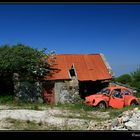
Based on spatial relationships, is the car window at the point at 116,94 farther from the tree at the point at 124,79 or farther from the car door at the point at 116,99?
the tree at the point at 124,79

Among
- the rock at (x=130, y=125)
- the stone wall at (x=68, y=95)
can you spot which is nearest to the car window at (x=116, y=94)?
the stone wall at (x=68, y=95)

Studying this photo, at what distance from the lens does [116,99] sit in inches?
165

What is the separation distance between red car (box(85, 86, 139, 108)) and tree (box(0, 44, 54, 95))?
27.1 inches

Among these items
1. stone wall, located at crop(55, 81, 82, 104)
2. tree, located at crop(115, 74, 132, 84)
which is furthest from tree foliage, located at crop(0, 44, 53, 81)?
tree, located at crop(115, 74, 132, 84)

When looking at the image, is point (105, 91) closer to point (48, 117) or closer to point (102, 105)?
point (102, 105)

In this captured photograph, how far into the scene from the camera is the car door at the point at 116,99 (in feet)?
13.3

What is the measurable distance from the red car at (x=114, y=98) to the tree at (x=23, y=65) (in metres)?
0.69

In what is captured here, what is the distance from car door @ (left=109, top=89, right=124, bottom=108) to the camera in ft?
13.3

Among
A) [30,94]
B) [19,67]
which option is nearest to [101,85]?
[30,94]

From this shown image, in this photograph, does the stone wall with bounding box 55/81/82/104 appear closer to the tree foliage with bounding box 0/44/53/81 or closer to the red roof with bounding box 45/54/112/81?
the red roof with bounding box 45/54/112/81

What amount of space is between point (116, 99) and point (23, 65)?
1261mm

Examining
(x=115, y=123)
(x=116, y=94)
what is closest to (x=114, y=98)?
(x=116, y=94)

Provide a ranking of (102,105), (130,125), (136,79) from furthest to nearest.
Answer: (102,105)
(136,79)
(130,125)

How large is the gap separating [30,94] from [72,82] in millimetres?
649
